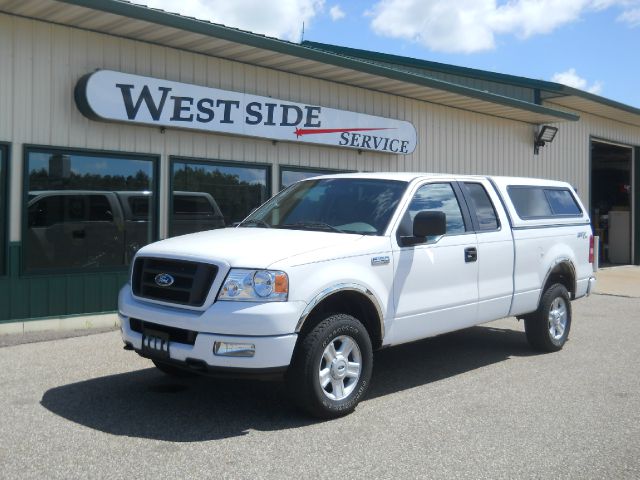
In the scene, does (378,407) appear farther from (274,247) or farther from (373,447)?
(274,247)

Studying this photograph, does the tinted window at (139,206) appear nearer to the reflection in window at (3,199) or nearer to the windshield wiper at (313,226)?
the reflection in window at (3,199)

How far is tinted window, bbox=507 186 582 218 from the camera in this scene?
25.6 ft

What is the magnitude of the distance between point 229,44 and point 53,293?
13.5 ft

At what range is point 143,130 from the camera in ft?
31.3

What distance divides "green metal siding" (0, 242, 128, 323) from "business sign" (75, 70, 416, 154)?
2.06 m

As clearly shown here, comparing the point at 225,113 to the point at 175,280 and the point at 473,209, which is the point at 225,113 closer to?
the point at 473,209

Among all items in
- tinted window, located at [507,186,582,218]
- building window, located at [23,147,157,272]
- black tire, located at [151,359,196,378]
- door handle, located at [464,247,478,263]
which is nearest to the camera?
black tire, located at [151,359,196,378]

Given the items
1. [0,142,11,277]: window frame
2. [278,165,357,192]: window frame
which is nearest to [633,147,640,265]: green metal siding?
[278,165,357,192]: window frame

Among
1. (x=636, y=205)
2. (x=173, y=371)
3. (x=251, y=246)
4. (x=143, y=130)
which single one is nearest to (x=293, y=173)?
(x=143, y=130)

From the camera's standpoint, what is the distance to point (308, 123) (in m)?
11.5

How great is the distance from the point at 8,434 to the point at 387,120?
9392mm

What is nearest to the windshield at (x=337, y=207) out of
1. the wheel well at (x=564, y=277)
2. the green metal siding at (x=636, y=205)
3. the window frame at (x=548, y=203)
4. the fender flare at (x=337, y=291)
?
the fender flare at (x=337, y=291)

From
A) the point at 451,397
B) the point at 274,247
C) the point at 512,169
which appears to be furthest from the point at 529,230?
the point at 512,169

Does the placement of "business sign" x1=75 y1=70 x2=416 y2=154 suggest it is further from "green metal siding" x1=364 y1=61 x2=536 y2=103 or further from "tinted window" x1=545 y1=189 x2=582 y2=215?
"green metal siding" x1=364 y1=61 x2=536 y2=103
